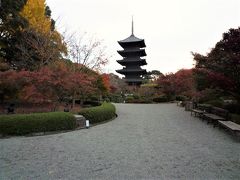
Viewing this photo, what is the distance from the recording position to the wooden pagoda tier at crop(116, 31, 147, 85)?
132ft

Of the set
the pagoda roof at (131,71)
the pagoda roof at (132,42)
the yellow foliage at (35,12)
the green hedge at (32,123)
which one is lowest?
the green hedge at (32,123)

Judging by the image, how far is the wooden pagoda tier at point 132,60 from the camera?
40.3m

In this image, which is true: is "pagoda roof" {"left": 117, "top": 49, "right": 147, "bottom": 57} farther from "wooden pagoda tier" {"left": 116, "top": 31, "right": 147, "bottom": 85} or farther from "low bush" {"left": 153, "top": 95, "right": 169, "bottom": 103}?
"low bush" {"left": 153, "top": 95, "right": 169, "bottom": 103}

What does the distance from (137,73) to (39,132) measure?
33.0m

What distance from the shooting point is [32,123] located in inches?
339

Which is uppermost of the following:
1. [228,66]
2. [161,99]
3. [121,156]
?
[228,66]

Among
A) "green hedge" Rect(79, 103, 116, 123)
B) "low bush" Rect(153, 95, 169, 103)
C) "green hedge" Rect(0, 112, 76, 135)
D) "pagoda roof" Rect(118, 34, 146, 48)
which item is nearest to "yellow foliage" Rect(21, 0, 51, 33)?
"green hedge" Rect(79, 103, 116, 123)

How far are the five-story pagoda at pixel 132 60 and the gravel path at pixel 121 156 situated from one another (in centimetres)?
3187

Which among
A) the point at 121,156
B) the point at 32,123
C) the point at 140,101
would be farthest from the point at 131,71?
the point at 121,156

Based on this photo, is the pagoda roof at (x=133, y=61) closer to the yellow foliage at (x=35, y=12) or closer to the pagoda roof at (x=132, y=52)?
the pagoda roof at (x=132, y=52)

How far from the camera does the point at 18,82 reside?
11.7 m

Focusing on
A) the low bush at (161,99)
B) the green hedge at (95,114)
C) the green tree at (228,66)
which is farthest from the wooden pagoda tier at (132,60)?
the green tree at (228,66)

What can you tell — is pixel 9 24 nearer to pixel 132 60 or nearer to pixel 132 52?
pixel 132 60

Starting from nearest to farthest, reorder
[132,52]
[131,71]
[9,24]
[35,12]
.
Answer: [9,24], [35,12], [131,71], [132,52]
